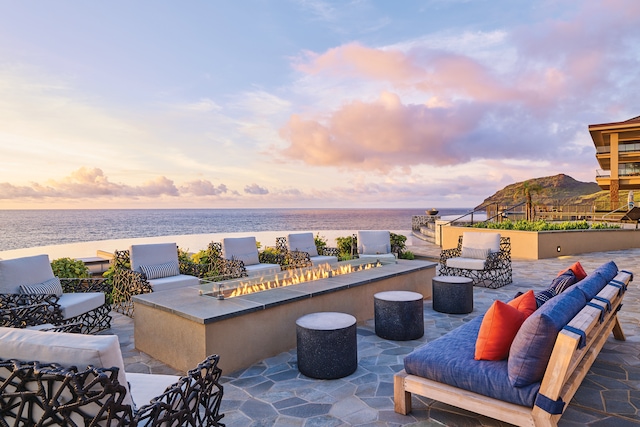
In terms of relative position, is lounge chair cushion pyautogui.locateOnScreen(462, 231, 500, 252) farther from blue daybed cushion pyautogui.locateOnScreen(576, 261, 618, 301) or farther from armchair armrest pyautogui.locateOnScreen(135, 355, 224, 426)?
armchair armrest pyautogui.locateOnScreen(135, 355, 224, 426)

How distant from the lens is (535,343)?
6.89 ft

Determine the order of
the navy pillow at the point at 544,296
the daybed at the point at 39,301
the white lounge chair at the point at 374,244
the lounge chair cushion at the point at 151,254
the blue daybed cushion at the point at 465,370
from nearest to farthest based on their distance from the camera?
the blue daybed cushion at the point at 465,370, the navy pillow at the point at 544,296, the daybed at the point at 39,301, the lounge chair cushion at the point at 151,254, the white lounge chair at the point at 374,244

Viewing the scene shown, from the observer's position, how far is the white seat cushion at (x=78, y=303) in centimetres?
427

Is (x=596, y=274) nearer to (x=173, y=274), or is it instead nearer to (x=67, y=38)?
(x=173, y=274)

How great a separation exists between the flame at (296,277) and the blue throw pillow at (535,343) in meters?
2.97

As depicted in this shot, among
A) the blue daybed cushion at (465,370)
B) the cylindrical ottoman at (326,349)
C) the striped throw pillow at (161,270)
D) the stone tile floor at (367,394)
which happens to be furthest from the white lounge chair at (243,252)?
the blue daybed cushion at (465,370)

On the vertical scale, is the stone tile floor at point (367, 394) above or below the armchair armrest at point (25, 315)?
below

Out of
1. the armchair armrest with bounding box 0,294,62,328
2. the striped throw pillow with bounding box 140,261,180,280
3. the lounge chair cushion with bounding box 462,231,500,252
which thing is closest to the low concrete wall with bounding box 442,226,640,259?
the lounge chair cushion with bounding box 462,231,500,252

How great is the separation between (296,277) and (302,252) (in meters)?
2.67

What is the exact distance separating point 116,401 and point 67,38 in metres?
9.51

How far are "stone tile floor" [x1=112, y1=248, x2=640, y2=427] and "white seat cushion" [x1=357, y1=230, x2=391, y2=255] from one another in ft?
13.6

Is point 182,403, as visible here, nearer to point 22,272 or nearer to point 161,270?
point 22,272

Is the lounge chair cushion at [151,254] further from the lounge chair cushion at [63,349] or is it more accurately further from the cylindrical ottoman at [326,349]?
the lounge chair cushion at [63,349]

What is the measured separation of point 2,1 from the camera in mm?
6938
